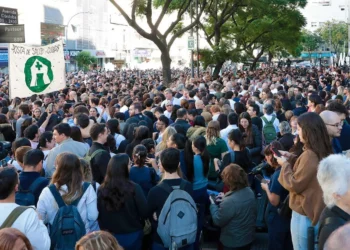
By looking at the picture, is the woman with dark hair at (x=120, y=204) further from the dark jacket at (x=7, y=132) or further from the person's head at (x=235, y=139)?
the dark jacket at (x=7, y=132)

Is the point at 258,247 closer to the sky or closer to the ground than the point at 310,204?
closer to the ground

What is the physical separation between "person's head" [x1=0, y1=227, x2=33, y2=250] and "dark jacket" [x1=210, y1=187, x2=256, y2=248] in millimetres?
2635

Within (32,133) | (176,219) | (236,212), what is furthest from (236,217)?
(32,133)

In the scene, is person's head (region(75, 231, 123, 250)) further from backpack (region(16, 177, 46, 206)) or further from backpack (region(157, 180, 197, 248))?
backpack (region(16, 177, 46, 206))

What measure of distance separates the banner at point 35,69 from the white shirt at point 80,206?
4899 mm

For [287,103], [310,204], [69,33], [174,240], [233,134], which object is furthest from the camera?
[69,33]

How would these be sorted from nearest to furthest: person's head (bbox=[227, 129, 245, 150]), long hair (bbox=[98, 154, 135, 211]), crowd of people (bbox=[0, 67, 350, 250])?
crowd of people (bbox=[0, 67, 350, 250]) < long hair (bbox=[98, 154, 135, 211]) < person's head (bbox=[227, 129, 245, 150])

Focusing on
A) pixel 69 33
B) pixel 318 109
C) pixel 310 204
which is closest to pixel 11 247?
pixel 310 204

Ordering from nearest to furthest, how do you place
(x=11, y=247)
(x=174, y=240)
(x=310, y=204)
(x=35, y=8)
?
(x=11, y=247)
(x=310, y=204)
(x=174, y=240)
(x=35, y=8)

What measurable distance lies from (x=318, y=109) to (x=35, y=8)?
205ft

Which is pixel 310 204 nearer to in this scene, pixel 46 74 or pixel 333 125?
pixel 333 125

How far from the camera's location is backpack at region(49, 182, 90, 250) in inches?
169

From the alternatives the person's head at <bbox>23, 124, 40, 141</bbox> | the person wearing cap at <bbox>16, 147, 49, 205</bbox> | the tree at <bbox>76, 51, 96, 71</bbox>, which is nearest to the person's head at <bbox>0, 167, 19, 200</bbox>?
the person wearing cap at <bbox>16, 147, 49, 205</bbox>

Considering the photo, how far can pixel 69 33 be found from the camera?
249 ft
